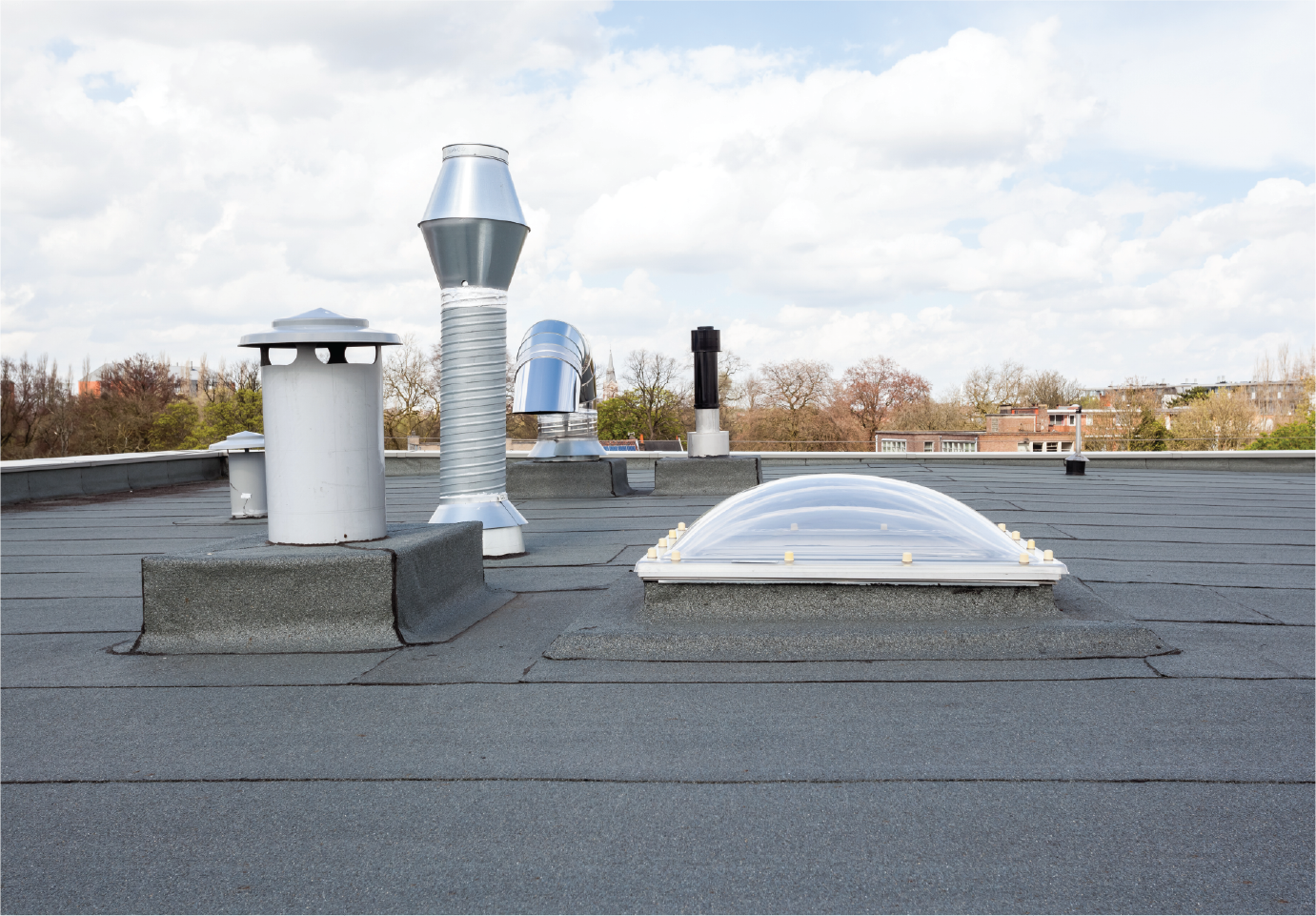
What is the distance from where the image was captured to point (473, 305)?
8367mm

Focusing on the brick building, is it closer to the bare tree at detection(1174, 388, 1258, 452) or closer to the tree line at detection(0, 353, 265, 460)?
the bare tree at detection(1174, 388, 1258, 452)

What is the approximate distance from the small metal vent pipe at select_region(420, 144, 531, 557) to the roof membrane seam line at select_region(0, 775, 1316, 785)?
471 centimetres

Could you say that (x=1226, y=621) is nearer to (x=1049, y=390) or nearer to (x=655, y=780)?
(x=655, y=780)

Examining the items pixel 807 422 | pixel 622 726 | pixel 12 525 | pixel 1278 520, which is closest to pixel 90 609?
pixel 622 726

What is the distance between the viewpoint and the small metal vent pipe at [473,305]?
8.22m

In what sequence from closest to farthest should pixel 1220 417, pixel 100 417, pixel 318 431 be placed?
pixel 318 431 < pixel 100 417 < pixel 1220 417

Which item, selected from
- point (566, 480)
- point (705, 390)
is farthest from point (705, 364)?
point (566, 480)

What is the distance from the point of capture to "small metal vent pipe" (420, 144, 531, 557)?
8.22 m

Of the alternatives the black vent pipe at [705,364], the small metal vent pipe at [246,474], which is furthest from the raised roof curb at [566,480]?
the small metal vent pipe at [246,474]

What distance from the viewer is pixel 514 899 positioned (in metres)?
2.60

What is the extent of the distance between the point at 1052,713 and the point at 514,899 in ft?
8.19

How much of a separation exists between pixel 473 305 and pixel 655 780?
5.83m

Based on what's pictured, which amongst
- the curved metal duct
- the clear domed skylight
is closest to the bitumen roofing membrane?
the clear domed skylight

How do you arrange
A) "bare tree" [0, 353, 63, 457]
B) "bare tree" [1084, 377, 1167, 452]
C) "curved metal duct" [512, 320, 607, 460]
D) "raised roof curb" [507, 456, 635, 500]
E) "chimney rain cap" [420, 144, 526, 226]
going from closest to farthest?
1. "chimney rain cap" [420, 144, 526, 226]
2. "curved metal duct" [512, 320, 607, 460]
3. "raised roof curb" [507, 456, 635, 500]
4. "bare tree" [0, 353, 63, 457]
5. "bare tree" [1084, 377, 1167, 452]
